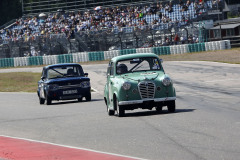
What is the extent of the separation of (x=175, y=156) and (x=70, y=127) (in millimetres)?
4756

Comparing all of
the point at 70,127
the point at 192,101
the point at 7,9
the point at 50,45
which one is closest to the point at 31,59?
the point at 50,45

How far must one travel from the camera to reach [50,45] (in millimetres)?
49500

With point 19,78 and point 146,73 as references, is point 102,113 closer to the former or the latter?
point 146,73

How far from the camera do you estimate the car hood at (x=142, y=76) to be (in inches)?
485

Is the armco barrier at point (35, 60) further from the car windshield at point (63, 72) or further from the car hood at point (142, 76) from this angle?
the car hood at point (142, 76)

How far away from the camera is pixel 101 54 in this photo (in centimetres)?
4691

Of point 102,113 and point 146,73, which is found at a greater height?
point 146,73

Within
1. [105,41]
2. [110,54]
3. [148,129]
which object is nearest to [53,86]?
[148,129]

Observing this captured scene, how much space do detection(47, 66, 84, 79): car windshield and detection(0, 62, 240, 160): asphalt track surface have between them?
197cm

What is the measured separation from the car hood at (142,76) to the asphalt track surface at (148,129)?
861 millimetres

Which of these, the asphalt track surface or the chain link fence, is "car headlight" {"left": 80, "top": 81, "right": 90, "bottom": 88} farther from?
the chain link fence

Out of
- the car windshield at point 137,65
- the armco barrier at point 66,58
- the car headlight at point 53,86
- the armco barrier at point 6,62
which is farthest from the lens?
the armco barrier at point 6,62

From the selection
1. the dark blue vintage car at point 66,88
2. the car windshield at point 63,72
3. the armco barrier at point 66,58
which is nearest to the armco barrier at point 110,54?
the armco barrier at point 66,58

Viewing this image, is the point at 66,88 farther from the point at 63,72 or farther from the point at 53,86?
the point at 63,72
